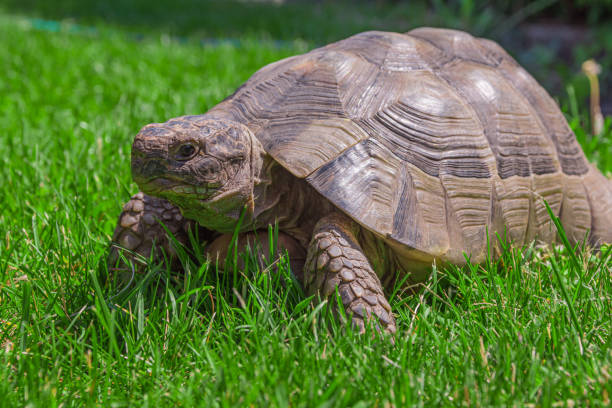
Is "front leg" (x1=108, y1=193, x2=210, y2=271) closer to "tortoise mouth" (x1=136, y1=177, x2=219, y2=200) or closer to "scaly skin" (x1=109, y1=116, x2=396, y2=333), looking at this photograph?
"scaly skin" (x1=109, y1=116, x2=396, y2=333)

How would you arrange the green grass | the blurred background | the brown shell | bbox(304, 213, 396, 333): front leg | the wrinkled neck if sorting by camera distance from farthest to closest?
the blurred background, the wrinkled neck, the brown shell, bbox(304, 213, 396, 333): front leg, the green grass

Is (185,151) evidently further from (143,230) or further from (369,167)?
(369,167)

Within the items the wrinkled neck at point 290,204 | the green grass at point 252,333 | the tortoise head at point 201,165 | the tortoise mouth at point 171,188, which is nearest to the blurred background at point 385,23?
the green grass at point 252,333

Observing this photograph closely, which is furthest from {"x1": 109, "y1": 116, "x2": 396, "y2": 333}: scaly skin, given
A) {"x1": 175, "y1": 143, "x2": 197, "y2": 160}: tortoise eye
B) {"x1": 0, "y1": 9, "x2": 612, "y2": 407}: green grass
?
{"x1": 0, "y1": 9, "x2": 612, "y2": 407}: green grass

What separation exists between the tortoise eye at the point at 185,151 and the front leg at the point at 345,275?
47 centimetres

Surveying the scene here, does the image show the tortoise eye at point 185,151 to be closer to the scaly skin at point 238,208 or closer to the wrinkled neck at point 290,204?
the scaly skin at point 238,208

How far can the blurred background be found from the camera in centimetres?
591

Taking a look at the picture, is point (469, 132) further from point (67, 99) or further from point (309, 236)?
point (67, 99)

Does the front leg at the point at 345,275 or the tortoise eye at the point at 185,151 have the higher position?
the tortoise eye at the point at 185,151

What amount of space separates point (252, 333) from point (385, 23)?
24.3 feet

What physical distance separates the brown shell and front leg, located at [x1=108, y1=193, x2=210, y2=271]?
0.41 metres

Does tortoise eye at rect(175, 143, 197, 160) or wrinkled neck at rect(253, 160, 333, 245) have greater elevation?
tortoise eye at rect(175, 143, 197, 160)

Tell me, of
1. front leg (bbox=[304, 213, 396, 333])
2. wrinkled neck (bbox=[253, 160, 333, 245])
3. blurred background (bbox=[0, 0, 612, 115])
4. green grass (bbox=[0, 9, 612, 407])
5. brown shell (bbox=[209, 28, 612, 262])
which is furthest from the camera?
blurred background (bbox=[0, 0, 612, 115])

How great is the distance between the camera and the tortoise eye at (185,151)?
1.75 meters
